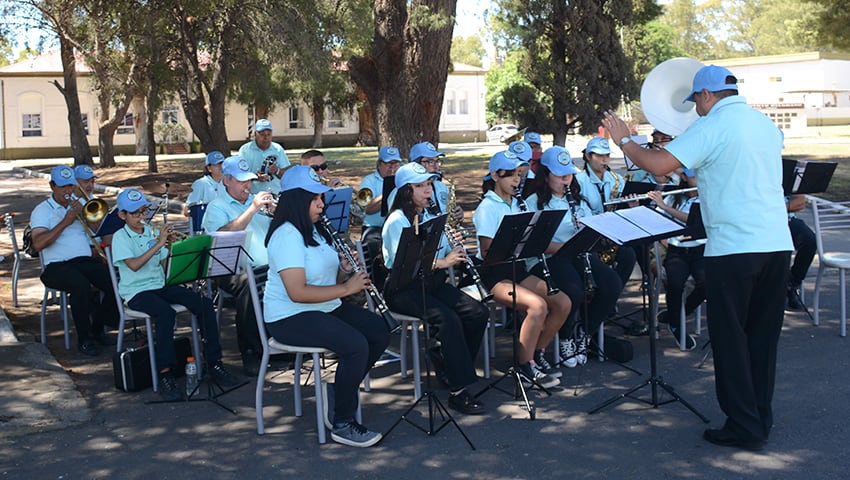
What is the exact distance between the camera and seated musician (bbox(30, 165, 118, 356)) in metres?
7.77

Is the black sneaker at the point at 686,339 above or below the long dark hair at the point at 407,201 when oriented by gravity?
below

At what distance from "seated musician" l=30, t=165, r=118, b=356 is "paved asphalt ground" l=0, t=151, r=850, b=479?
1.67ft

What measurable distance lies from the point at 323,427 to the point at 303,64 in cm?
1108

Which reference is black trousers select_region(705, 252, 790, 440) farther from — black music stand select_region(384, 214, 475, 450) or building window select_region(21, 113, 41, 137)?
building window select_region(21, 113, 41, 137)

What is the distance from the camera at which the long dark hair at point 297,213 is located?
5.55 metres

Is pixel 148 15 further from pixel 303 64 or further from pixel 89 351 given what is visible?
pixel 89 351

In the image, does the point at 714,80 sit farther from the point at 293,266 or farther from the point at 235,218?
the point at 235,218

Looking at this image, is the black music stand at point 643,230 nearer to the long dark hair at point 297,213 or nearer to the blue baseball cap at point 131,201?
the long dark hair at point 297,213

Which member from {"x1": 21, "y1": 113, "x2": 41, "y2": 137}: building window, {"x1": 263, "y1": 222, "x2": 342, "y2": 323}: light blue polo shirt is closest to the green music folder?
{"x1": 263, "y1": 222, "x2": 342, "y2": 323}: light blue polo shirt

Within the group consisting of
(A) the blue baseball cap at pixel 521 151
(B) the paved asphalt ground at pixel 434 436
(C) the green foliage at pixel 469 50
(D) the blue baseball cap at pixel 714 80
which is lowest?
(B) the paved asphalt ground at pixel 434 436

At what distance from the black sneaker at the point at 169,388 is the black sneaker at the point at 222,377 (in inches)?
11.1

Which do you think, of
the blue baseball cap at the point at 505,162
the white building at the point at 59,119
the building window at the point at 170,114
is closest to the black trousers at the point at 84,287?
the blue baseball cap at the point at 505,162

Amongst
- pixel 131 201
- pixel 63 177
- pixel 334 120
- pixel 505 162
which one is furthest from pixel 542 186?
pixel 334 120

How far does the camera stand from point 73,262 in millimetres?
8000
